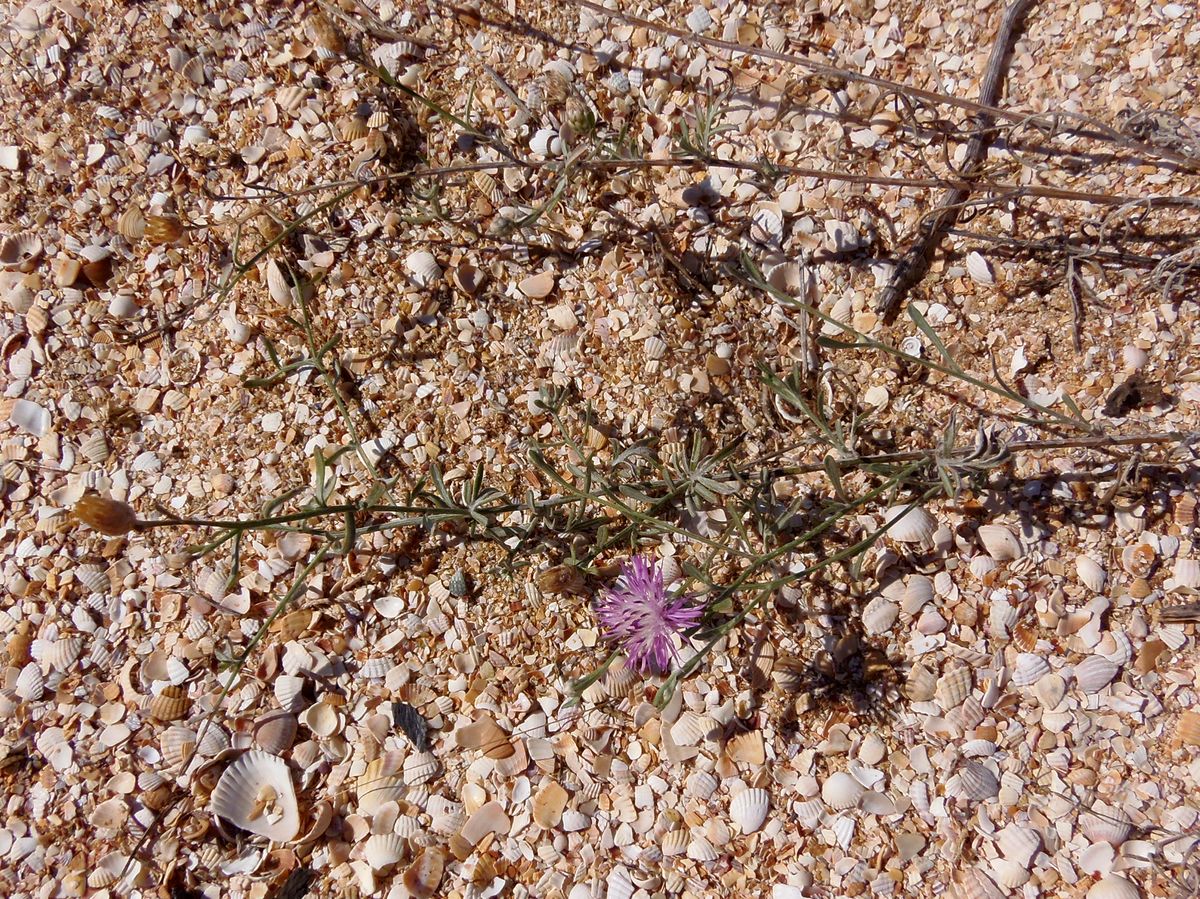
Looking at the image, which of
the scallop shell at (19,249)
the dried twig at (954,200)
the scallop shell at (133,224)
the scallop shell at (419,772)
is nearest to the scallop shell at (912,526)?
the dried twig at (954,200)

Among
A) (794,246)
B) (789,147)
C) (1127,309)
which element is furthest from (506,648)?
(1127,309)

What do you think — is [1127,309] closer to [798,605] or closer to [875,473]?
[875,473]

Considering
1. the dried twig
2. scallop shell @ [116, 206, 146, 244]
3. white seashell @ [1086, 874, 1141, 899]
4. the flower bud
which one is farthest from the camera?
scallop shell @ [116, 206, 146, 244]

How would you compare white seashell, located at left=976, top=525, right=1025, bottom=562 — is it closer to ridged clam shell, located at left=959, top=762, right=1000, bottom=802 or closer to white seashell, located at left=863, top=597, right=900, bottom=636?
white seashell, located at left=863, top=597, right=900, bottom=636

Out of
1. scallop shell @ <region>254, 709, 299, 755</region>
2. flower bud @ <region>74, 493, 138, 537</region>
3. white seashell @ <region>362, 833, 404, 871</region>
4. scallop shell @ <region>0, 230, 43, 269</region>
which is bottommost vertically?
white seashell @ <region>362, 833, 404, 871</region>

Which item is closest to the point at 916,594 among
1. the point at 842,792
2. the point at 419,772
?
the point at 842,792

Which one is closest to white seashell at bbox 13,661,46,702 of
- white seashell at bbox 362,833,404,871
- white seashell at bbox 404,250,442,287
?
white seashell at bbox 362,833,404,871
